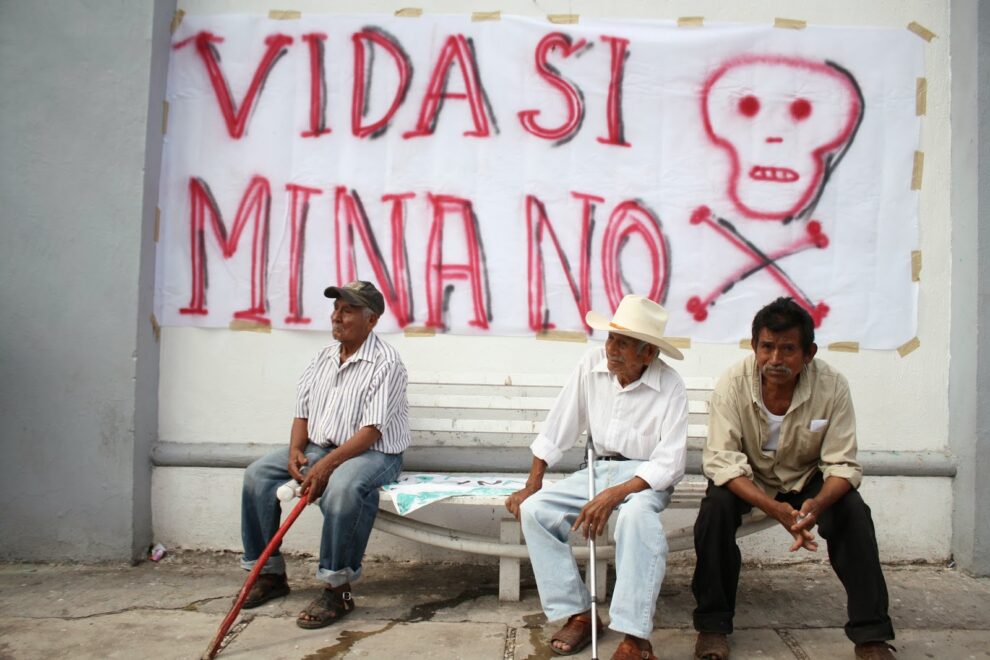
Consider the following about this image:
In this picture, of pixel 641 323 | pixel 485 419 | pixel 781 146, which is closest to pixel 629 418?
pixel 641 323

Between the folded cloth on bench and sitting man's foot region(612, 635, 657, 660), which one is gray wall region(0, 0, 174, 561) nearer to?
the folded cloth on bench

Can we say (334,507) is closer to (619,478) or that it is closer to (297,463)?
(297,463)

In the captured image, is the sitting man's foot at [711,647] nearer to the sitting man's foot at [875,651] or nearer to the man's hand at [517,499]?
the sitting man's foot at [875,651]

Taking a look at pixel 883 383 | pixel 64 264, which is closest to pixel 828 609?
pixel 883 383

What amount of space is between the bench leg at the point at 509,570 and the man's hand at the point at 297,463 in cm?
92

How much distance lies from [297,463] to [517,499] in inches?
40.4

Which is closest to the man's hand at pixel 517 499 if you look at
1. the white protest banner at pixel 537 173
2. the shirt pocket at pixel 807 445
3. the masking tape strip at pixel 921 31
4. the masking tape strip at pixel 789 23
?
the shirt pocket at pixel 807 445

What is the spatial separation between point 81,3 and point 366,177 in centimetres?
164

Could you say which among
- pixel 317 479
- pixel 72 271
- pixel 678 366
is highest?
pixel 72 271

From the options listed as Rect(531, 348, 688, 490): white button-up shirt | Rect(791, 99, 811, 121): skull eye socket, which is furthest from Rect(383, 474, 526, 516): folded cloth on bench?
Rect(791, 99, 811, 121): skull eye socket

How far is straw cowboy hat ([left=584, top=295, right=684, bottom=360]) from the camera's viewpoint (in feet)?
11.6

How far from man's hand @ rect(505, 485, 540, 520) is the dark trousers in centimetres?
68

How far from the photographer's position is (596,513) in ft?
11.2

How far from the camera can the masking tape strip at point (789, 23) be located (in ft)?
15.1
